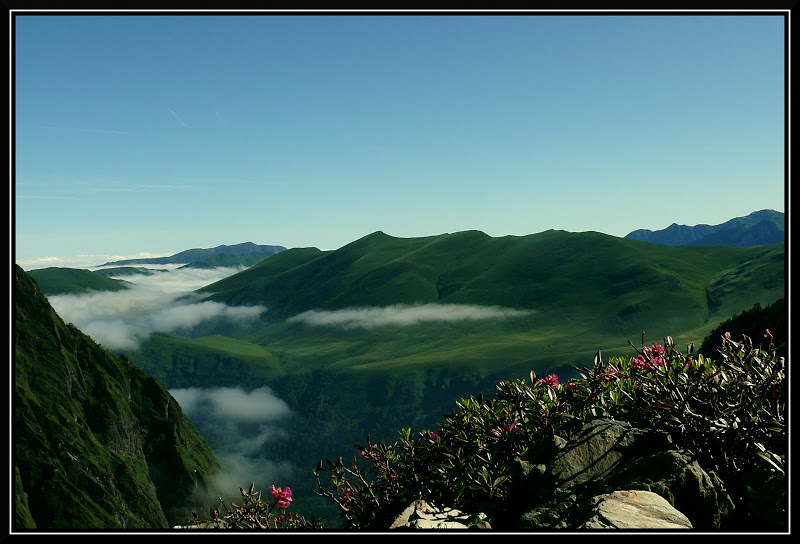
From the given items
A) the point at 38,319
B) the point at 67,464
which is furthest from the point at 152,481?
the point at 67,464

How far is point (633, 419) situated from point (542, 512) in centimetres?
218

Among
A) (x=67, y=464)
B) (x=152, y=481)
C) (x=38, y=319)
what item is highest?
(x=38, y=319)

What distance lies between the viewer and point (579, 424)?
21.5 ft

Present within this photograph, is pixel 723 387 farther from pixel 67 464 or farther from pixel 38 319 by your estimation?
A: pixel 38 319

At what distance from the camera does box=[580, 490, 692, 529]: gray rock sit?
4.51 metres

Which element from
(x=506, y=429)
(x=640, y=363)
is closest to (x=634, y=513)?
(x=506, y=429)

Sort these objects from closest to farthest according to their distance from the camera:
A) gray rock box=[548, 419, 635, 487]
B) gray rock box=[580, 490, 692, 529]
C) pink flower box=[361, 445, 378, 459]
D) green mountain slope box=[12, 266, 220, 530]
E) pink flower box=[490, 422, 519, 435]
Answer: gray rock box=[580, 490, 692, 529]
gray rock box=[548, 419, 635, 487]
pink flower box=[490, 422, 519, 435]
pink flower box=[361, 445, 378, 459]
green mountain slope box=[12, 266, 220, 530]

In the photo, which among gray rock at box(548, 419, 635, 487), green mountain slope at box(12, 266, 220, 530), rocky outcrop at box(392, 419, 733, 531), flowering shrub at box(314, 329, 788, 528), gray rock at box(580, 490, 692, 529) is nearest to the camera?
gray rock at box(580, 490, 692, 529)

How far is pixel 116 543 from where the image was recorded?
442cm

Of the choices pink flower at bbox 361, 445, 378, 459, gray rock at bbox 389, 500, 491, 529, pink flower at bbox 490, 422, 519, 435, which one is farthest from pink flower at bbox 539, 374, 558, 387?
pink flower at bbox 361, 445, 378, 459

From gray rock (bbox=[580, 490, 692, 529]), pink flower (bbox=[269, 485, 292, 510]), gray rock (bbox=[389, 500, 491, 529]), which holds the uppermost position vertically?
gray rock (bbox=[580, 490, 692, 529])

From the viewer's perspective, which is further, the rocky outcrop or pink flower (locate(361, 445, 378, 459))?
pink flower (locate(361, 445, 378, 459))

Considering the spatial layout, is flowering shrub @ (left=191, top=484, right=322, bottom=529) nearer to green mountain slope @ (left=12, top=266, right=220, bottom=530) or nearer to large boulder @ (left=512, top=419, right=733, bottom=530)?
large boulder @ (left=512, top=419, right=733, bottom=530)

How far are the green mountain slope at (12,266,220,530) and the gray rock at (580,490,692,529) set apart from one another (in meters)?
52.9
